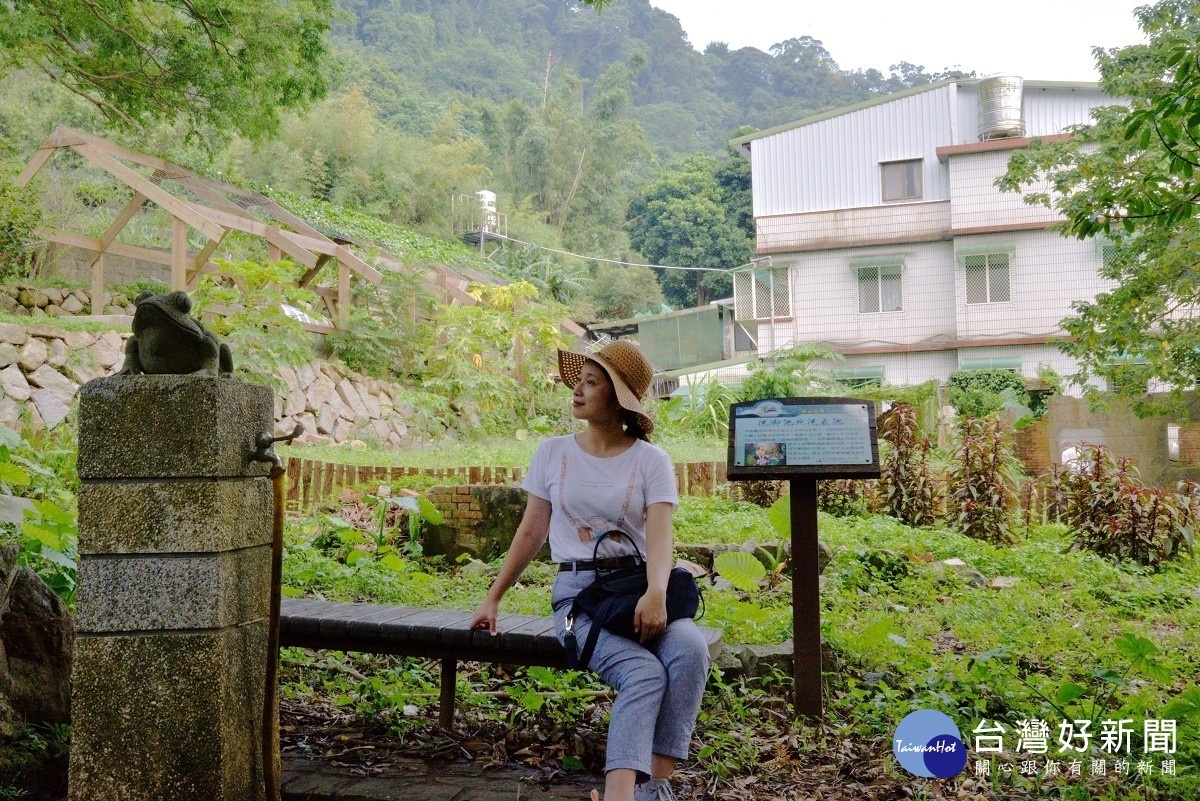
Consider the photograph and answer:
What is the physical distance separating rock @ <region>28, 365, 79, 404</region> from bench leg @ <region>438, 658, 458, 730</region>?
9.19m

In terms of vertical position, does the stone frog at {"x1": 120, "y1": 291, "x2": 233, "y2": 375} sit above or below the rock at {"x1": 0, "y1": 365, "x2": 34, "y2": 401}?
below

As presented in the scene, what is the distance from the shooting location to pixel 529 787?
3.48 metres

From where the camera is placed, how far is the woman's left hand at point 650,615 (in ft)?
9.91

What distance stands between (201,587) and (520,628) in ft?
3.92

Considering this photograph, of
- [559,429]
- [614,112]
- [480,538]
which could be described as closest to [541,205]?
[614,112]

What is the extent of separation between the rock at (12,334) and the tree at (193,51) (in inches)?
143

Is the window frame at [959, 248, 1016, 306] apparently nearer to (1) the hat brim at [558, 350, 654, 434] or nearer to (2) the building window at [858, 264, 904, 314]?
(2) the building window at [858, 264, 904, 314]

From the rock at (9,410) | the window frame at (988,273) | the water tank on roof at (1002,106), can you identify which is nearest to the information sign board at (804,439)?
the rock at (9,410)

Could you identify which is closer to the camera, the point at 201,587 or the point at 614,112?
the point at 201,587

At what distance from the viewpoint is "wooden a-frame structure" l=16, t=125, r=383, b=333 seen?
517 inches

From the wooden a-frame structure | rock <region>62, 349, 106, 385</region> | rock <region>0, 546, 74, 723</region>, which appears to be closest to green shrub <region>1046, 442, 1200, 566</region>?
rock <region>0, 546, 74, 723</region>

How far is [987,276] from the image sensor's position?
24.2 metres

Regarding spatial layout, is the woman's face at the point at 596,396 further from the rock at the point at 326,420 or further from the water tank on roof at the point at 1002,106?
the water tank on roof at the point at 1002,106

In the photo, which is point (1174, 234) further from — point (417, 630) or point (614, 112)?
point (614, 112)
